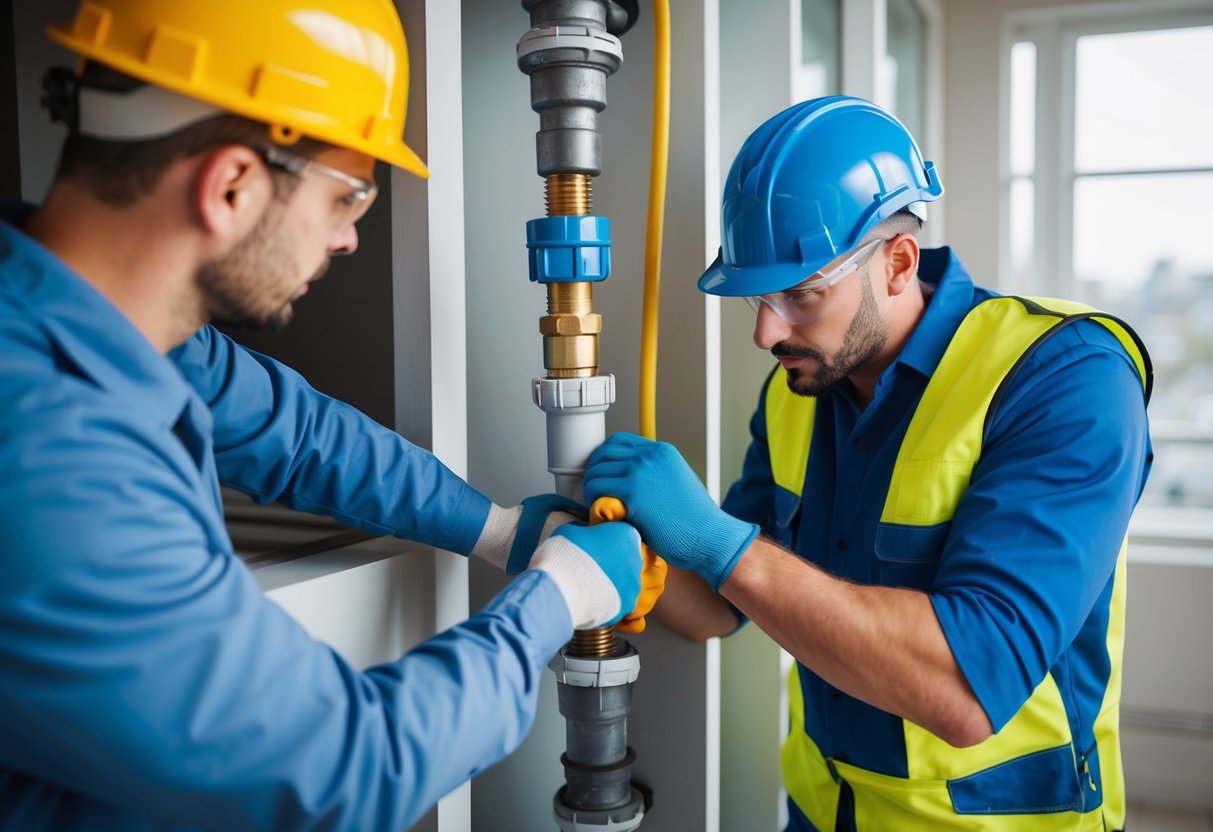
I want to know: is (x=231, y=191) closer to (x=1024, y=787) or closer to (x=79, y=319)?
(x=79, y=319)

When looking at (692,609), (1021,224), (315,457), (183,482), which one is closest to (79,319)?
(183,482)

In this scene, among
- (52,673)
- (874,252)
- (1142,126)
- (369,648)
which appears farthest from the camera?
(1142,126)

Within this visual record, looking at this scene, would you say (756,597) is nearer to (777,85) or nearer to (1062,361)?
(1062,361)

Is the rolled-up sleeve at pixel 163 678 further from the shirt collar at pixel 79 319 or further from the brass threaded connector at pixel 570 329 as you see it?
the brass threaded connector at pixel 570 329

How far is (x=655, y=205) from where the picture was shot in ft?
3.70

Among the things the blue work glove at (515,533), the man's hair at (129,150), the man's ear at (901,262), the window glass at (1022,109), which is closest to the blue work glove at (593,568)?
the blue work glove at (515,533)

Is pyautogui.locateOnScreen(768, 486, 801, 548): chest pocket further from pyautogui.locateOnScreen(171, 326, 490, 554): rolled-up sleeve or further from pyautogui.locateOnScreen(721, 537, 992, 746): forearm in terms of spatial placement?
pyautogui.locateOnScreen(171, 326, 490, 554): rolled-up sleeve

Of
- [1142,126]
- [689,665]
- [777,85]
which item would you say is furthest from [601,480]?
[1142,126]

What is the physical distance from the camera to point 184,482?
2.07 ft

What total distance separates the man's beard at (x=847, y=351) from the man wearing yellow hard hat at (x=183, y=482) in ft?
1.69

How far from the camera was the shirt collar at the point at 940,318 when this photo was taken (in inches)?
48.6

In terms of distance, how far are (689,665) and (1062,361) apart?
2.08ft

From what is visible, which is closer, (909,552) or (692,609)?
(909,552)

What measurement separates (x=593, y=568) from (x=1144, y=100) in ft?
9.95
